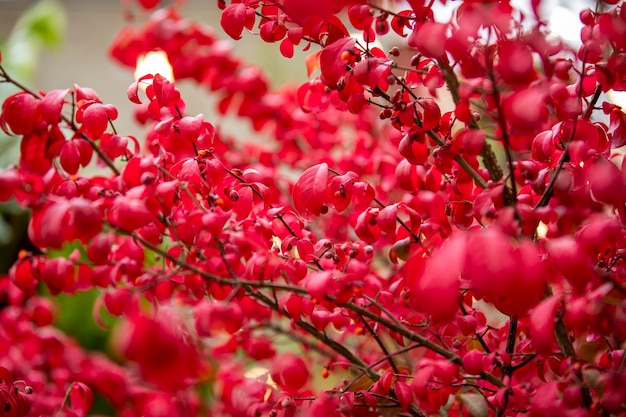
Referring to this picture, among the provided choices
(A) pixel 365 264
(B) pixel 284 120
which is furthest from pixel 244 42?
(A) pixel 365 264

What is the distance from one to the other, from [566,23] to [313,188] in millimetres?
996

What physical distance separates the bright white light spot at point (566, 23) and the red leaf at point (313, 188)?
0.85 m

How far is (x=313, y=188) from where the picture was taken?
2.33 feet

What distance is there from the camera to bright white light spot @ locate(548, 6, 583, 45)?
1.29 m

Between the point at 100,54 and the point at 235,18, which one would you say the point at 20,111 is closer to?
the point at 235,18

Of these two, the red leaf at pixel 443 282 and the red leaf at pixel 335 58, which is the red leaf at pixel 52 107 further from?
the red leaf at pixel 443 282

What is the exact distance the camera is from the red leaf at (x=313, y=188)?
2.33 ft

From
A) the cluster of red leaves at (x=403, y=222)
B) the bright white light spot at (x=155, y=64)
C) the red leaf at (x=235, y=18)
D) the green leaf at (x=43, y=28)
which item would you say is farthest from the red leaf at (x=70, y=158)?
the green leaf at (x=43, y=28)

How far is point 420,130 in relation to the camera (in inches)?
28.5

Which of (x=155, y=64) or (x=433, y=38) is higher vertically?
(x=155, y=64)

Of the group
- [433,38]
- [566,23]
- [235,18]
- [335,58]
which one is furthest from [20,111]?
[566,23]

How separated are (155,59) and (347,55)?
1.28 metres

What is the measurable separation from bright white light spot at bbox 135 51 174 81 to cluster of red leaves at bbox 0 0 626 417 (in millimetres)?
829

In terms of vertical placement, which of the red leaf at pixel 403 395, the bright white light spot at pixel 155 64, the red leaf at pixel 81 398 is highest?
the bright white light spot at pixel 155 64
